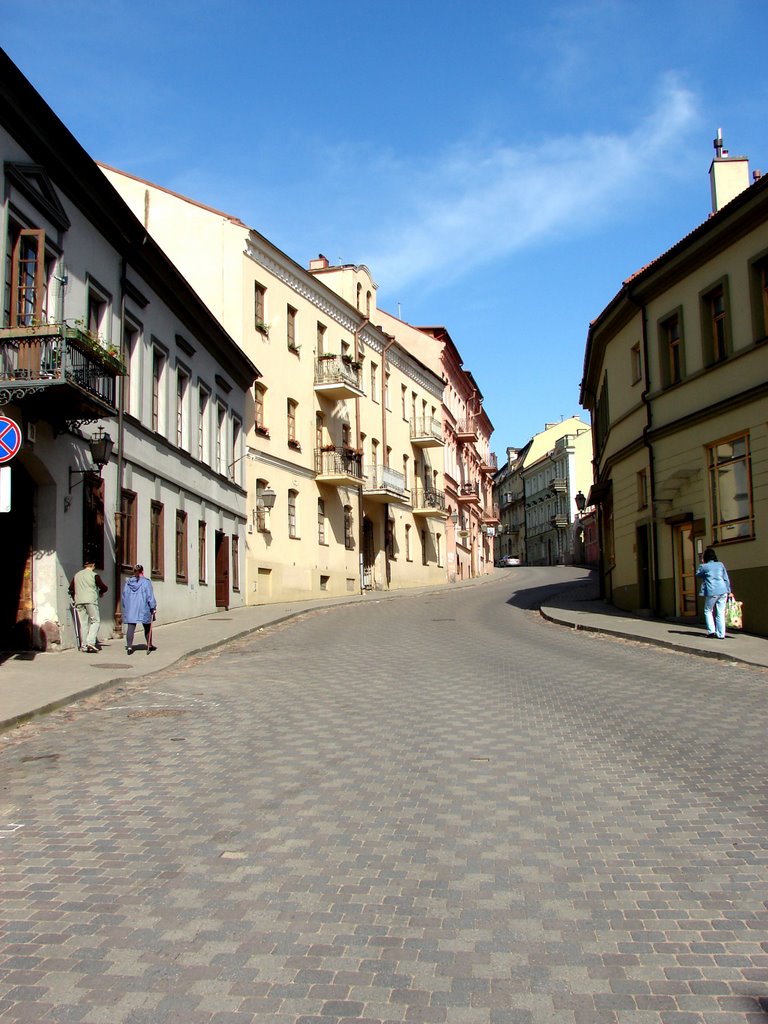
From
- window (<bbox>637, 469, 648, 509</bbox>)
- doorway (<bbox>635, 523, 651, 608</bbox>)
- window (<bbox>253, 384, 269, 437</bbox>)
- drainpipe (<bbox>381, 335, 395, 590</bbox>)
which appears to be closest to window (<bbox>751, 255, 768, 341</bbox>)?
window (<bbox>637, 469, 648, 509</bbox>)

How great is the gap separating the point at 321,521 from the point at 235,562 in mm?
6649

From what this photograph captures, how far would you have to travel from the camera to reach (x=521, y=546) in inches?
4126

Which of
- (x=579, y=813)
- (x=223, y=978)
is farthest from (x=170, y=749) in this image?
(x=223, y=978)

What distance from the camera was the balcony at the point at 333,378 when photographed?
35.5 m

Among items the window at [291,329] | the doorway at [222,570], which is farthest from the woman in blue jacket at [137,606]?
the window at [291,329]

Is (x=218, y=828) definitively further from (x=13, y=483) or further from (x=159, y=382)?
(x=159, y=382)

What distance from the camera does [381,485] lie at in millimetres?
40000

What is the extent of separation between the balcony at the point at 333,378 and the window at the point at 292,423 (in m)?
1.59

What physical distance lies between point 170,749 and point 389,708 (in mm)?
2742

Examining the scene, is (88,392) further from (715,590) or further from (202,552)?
(202,552)

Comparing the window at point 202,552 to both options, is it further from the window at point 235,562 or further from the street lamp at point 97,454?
the street lamp at point 97,454

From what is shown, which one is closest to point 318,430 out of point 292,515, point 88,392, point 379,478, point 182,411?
point 292,515

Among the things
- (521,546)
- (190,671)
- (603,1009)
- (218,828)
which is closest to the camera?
(603,1009)

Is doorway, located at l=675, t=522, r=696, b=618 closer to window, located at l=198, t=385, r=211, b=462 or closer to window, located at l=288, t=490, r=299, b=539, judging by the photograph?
window, located at l=198, t=385, r=211, b=462
